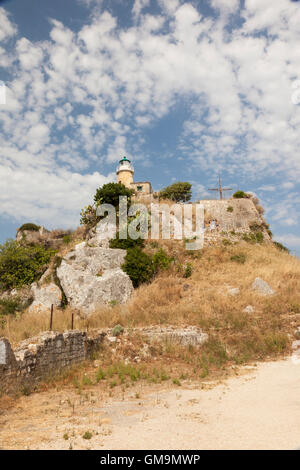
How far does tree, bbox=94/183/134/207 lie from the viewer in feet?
76.5

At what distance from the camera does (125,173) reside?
4106cm

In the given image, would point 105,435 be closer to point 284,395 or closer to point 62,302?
point 284,395

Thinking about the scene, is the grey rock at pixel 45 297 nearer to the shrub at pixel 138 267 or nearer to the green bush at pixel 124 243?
the shrub at pixel 138 267

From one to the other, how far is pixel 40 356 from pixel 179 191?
101 ft

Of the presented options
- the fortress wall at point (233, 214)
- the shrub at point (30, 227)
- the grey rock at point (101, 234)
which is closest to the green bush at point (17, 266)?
the grey rock at point (101, 234)

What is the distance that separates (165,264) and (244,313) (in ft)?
22.0

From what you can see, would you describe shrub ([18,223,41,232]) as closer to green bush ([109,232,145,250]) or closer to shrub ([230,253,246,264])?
green bush ([109,232,145,250])

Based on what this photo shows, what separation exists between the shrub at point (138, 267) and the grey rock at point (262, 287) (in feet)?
18.7

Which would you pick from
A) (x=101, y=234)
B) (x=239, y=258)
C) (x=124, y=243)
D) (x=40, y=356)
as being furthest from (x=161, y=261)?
(x=40, y=356)

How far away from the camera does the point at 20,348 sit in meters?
8.04

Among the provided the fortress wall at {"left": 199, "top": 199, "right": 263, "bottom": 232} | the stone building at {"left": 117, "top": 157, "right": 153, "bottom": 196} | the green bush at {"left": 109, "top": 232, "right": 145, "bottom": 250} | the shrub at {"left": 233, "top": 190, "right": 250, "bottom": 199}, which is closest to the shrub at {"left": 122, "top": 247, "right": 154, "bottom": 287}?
the green bush at {"left": 109, "top": 232, "right": 145, "bottom": 250}

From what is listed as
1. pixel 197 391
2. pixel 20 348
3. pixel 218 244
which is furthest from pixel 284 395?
pixel 218 244

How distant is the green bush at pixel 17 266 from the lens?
60.6ft

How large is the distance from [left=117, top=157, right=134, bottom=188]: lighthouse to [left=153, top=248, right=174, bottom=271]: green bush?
22.9 m
